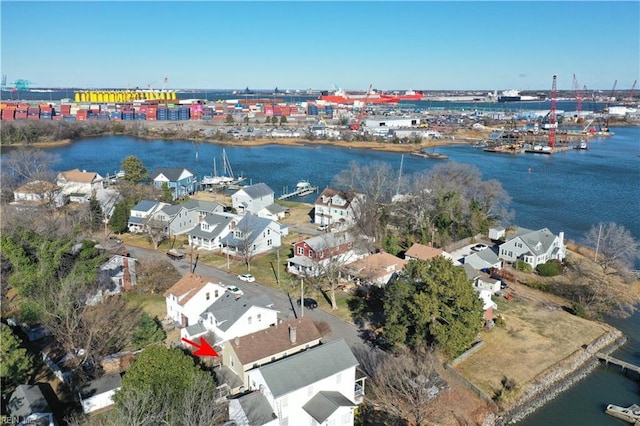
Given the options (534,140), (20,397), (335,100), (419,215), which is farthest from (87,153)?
(335,100)

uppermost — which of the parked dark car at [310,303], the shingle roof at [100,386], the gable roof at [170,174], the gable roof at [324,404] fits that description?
the gable roof at [170,174]

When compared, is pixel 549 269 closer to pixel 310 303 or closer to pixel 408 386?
pixel 310 303

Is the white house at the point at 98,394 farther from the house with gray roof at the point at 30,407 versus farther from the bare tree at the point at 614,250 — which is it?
the bare tree at the point at 614,250

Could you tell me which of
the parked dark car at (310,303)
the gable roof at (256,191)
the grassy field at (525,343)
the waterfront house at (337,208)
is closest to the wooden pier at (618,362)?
the grassy field at (525,343)

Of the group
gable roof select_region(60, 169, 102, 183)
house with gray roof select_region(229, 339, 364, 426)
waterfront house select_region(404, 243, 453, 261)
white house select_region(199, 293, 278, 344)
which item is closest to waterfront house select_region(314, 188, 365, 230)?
waterfront house select_region(404, 243, 453, 261)

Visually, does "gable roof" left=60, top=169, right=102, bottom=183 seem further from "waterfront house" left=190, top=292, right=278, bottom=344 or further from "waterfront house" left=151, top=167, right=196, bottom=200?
"waterfront house" left=190, top=292, right=278, bottom=344

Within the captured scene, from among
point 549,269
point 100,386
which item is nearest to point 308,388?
point 100,386

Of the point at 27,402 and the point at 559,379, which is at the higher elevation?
the point at 27,402
